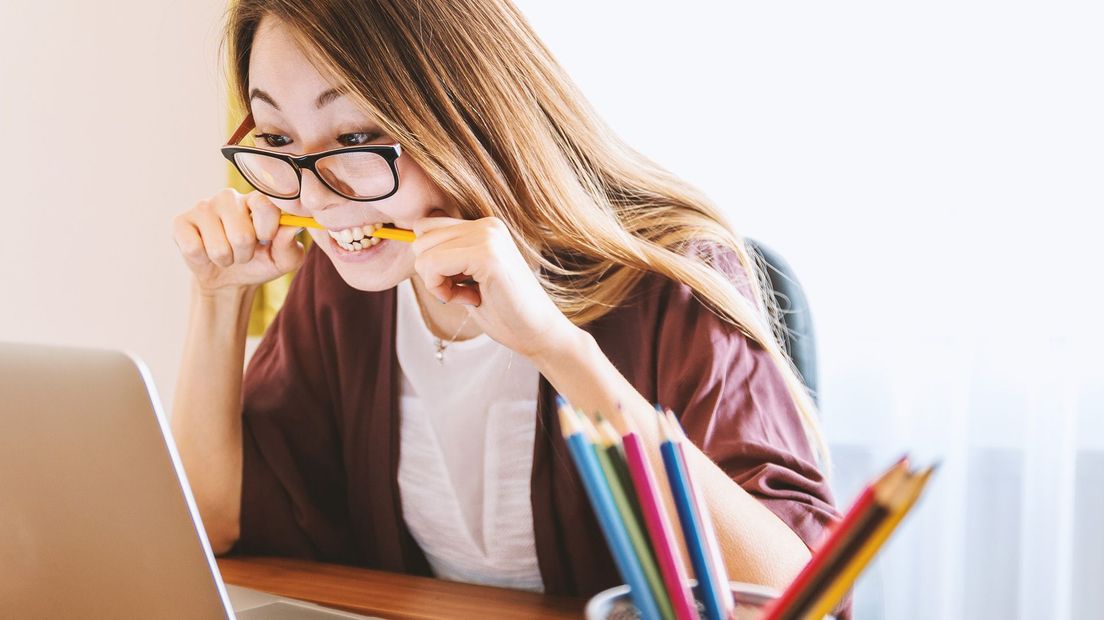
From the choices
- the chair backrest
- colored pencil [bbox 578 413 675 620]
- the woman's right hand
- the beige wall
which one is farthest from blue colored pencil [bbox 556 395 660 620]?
the beige wall

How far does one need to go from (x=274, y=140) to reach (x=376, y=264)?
0.54 feet

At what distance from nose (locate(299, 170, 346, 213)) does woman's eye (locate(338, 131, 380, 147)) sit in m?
0.04

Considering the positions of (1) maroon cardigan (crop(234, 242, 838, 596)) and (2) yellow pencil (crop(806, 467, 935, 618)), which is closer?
(2) yellow pencil (crop(806, 467, 935, 618))

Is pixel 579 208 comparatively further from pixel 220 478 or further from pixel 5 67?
pixel 5 67

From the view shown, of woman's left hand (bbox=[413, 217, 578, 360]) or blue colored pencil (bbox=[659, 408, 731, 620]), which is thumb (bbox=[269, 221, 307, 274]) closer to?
woman's left hand (bbox=[413, 217, 578, 360])

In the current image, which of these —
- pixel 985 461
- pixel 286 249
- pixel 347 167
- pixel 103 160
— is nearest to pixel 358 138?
pixel 347 167

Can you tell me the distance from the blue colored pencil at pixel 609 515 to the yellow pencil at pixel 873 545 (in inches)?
2.9

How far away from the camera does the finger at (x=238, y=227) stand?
1110mm

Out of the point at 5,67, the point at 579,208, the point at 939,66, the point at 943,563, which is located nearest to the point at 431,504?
the point at 579,208

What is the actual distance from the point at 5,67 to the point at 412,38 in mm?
1968

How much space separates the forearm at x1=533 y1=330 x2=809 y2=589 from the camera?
2.46ft

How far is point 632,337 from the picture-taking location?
1.06 metres

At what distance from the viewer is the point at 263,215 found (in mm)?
1105

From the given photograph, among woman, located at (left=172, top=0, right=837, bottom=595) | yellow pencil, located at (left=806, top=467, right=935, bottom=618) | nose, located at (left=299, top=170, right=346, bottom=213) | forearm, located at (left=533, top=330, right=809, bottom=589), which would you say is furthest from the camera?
nose, located at (left=299, top=170, right=346, bottom=213)
